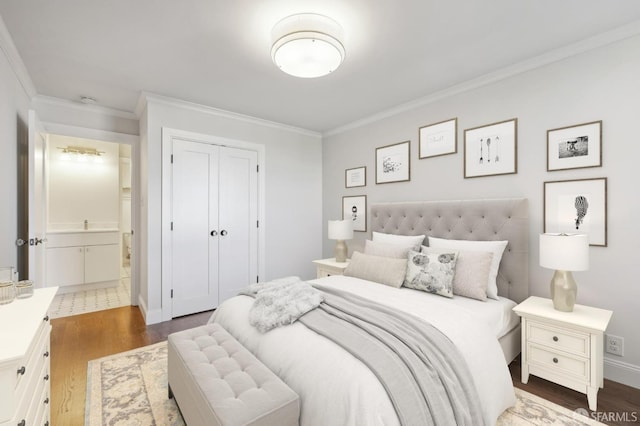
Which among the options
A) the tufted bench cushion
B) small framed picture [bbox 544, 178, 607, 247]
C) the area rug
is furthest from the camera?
small framed picture [bbox 544, 178, 607, 247]

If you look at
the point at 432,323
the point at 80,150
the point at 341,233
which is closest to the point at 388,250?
the point at 341,233

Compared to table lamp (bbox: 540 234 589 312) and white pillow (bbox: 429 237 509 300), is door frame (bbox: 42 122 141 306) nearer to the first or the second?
white pillow (bbox: 429 237 509 300)

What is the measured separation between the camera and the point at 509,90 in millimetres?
2666

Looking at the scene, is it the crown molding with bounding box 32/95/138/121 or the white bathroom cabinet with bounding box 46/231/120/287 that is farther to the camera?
the white bathroom cabinet with bounding box 46/231/120/287

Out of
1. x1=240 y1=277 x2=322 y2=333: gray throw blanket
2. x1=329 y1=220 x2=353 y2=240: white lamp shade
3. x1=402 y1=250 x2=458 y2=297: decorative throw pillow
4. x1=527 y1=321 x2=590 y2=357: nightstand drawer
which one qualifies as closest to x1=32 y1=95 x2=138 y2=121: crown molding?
→ x1=329 y1=220 x2=353 y2=240: white lamp shade

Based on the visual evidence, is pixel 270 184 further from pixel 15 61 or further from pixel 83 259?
pixel 83 259

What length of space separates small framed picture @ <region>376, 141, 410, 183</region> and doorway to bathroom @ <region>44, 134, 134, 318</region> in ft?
12.4

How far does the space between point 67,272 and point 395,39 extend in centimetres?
550

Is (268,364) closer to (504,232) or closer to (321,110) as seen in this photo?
(504,232)

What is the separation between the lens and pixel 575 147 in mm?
2303

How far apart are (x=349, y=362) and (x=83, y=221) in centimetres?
554

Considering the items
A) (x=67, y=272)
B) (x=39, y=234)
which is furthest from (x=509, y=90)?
(x=67, y=272)

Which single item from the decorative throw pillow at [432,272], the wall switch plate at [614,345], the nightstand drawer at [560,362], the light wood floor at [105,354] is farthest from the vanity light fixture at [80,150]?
the wall switch plate at [614,345]

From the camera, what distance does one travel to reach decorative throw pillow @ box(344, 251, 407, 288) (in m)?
2.59
